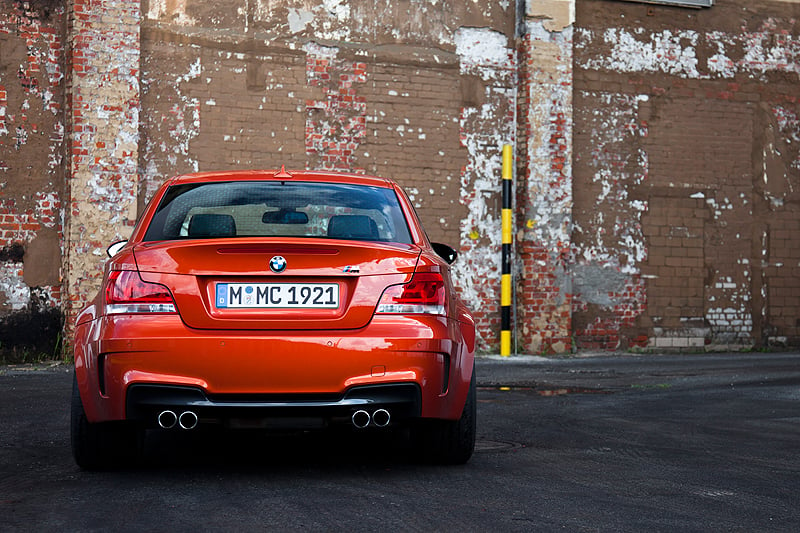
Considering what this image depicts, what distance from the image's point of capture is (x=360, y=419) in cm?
473

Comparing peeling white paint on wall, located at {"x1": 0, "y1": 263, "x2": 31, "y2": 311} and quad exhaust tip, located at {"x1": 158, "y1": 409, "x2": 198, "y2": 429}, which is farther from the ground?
peeling white paint on wall, located at {"x1": 0, "y1": 263, "x2": 31, "y2": 311}

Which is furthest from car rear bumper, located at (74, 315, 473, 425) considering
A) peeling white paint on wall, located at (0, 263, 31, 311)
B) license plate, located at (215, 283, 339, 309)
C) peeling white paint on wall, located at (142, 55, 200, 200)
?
peeling white paint on wall, located at (142, 55, 200, 200)

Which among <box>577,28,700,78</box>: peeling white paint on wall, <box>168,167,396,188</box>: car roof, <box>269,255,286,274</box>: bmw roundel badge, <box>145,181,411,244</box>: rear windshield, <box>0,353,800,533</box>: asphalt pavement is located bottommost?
<box>0,353,800,533</box>: asphalt pavement

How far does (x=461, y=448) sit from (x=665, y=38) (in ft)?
40.0

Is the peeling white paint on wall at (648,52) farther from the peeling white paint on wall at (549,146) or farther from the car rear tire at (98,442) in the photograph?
the car rear tire at (98,442)

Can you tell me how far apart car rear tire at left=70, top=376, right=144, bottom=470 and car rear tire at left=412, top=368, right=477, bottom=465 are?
4.54 ft

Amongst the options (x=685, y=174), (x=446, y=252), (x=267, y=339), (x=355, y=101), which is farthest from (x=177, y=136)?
(x=267, y=339)

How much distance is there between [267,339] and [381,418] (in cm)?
61

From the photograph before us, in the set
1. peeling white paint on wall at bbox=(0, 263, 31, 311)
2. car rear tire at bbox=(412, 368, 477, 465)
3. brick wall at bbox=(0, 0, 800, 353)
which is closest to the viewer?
car rear tire at bbox=(412, 368, 477, 465)

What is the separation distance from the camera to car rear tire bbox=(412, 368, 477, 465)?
5.27 meters

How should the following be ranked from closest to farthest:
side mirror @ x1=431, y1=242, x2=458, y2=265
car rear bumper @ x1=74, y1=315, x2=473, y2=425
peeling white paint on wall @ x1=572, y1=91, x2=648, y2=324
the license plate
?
car rear bumper @ x1=74, y1=315, x2=473, y2=425 < the license plate < side mirror @ x1=431, y1=242, x2=458, y2=265 < peeling white paint on wall @ x1=572, y1=91, x2=648, y2=324

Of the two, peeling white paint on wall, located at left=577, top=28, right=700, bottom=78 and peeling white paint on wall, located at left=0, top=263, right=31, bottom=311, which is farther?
peeling white paint on wall, located at left=577, top=28, right=700, bottom=78

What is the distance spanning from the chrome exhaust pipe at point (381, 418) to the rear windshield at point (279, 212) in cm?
86

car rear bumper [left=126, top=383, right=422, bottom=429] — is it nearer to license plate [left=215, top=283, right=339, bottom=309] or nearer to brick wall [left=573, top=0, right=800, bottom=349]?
license plate [left=215, top=283, right=339, bottom=309]
